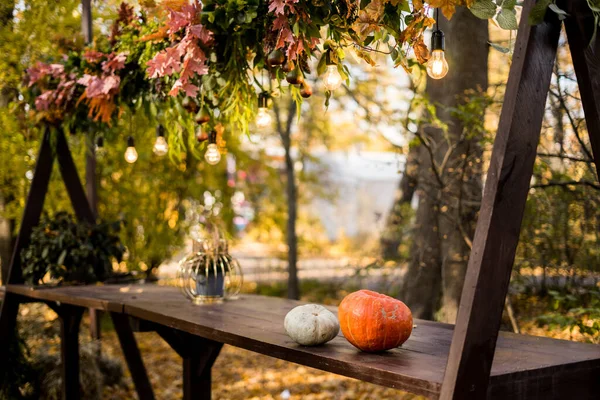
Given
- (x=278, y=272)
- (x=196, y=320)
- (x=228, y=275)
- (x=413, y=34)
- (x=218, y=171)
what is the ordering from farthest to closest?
(x=278, y=272) < (x=218, y=171) < (x=228, y=275) < (x=196, y=320) < (x=413, y=34)

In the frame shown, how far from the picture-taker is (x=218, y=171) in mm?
9109

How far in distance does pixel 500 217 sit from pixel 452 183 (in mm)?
3361

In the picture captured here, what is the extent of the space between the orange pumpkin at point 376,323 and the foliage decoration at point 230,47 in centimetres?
93

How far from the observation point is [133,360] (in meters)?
4.86

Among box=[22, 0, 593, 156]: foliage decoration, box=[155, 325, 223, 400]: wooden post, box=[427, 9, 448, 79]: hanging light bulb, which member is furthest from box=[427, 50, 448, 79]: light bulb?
box=[155, 325, 223, 400]: wooden post


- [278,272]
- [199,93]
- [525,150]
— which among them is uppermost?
[199,93]

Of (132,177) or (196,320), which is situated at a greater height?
(132,177)

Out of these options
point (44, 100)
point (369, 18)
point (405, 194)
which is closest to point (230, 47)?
point (369, 18)

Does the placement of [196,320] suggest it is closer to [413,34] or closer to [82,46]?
[413,34]

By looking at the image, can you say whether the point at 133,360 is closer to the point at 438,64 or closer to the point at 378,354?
the point at 378,354

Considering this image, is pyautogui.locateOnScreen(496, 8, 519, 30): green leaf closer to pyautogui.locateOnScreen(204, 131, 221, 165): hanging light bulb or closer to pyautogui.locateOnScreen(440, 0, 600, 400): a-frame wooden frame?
pyautogui.locateOnScreen(440, 0, 600, 400): a-frame wooden frame

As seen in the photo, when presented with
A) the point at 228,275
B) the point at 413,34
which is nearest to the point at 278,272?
the point at 228,275

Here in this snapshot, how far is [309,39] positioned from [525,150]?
111 centimetres

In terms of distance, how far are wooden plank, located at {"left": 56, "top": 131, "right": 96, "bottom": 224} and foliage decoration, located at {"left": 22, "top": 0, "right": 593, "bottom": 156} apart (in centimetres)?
64
